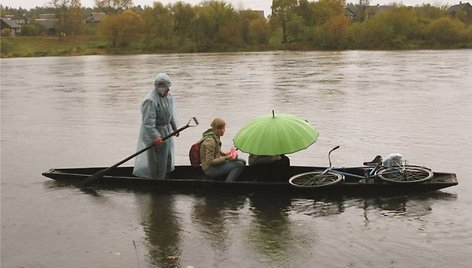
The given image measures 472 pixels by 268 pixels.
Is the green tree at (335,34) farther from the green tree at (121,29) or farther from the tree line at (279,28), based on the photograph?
the green tree at (121,29)

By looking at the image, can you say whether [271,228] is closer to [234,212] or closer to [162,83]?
[234,212]

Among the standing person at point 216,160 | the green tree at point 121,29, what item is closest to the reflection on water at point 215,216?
the standing person at point 216,160

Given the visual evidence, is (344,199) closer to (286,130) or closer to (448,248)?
→ (286,130)

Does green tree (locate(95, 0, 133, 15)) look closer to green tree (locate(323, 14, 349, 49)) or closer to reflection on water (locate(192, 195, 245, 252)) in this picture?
green tree (locate(323, 14, 349, 49))

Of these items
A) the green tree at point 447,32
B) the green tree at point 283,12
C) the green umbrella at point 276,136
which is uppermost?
the green tree at point 283,12

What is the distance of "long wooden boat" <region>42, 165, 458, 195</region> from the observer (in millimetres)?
9141

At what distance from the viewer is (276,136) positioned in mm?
8930

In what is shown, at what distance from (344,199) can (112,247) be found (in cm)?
354

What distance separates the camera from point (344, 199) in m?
9.25

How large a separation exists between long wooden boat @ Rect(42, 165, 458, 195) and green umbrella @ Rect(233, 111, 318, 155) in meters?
0.69

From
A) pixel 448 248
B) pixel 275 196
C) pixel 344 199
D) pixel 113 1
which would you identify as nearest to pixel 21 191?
pixel 275 196

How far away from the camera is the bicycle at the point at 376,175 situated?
9.21 metres

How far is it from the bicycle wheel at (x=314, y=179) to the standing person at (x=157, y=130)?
6.90 ft

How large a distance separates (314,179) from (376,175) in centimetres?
92
